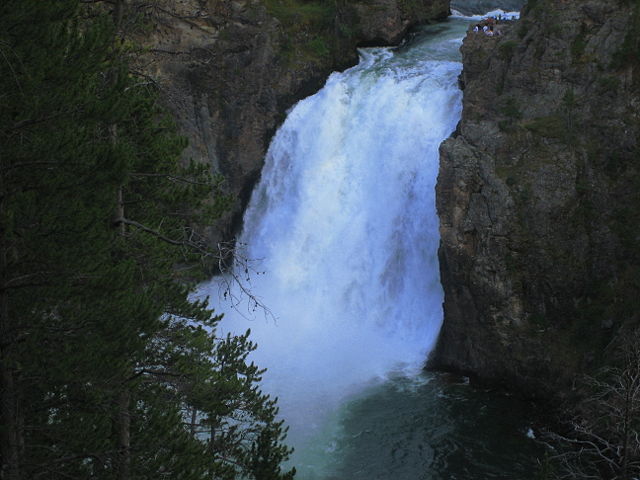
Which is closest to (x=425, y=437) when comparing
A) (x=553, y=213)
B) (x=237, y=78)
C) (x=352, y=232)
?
(x=553, y=213)

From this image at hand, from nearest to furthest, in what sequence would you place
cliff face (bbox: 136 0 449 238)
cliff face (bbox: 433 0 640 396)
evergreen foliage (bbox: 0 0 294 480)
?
evergreen foliage (bbox: 0 0 294 480) → cliff face (bbox: 433 0 640 396) → cliff face (bbox: 136 0 449 238)

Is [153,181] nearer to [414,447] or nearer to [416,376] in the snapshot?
[414,447]

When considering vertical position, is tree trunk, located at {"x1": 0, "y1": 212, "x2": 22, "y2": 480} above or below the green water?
above

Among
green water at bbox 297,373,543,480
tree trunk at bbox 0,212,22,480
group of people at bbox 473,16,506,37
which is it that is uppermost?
group of people at bbox 473,16,506,37

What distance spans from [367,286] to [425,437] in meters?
7.68

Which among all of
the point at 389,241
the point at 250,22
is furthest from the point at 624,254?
the point at 250,22

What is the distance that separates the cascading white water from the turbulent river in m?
0.05

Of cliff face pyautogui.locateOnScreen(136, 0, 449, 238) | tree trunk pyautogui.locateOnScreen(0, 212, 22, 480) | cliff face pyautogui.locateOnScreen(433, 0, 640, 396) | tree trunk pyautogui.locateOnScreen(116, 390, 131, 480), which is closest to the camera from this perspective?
tree trunk pyautogui.locateOnScreen(0, 212, 22, 480)

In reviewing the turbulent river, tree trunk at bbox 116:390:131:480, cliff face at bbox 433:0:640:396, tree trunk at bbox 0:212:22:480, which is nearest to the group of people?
the turbulent river

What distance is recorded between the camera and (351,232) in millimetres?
27531

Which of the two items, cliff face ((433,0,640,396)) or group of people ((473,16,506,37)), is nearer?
cliff face ((433,0,640,396))

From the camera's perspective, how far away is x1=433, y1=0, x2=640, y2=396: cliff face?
2041 centimetres

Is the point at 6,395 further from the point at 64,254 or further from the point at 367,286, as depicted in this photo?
the point at 367,286

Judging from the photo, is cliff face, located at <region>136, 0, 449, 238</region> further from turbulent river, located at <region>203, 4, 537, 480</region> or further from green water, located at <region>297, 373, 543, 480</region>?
green water, located at <region>297, 373, 543, 480</region>
